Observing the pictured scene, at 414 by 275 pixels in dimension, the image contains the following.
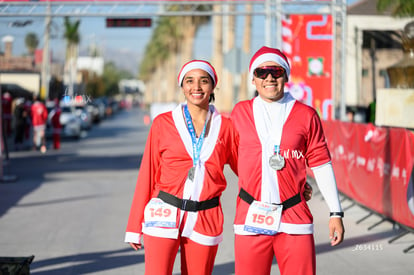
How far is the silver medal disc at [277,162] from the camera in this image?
421cm

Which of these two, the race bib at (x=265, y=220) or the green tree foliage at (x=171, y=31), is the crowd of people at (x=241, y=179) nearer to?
the race bib at (x=265, y=220)

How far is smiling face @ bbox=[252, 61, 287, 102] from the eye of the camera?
4348 millimetres

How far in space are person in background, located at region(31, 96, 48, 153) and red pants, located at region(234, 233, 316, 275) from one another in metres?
19.2

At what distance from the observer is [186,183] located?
433cm

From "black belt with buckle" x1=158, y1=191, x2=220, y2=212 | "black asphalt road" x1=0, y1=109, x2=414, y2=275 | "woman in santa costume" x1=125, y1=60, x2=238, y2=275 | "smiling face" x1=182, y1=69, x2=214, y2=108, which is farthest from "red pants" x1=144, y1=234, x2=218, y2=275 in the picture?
"black asphalt road" x1=0, y1=109, x2=414, y2=275

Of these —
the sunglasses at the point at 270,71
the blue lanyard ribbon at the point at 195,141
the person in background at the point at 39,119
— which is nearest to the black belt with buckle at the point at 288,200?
the blue lanyard ribbon at the point at 195,141

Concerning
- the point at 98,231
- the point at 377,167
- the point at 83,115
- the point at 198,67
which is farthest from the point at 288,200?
the point at 83,115

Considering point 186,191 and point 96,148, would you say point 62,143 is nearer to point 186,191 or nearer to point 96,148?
point 96,148

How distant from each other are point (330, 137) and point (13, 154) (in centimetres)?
1261

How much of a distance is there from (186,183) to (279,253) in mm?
672

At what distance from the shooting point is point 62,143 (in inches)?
1153

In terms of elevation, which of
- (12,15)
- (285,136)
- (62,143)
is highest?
(12,15)

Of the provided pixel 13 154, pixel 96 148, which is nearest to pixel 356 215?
pixel 13 154

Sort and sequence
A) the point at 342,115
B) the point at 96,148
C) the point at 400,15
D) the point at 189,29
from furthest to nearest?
1. the point at 189,29
2. the point at 96,148
3. the point at 400,15
4. the point at 342,115
